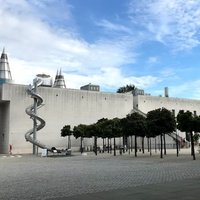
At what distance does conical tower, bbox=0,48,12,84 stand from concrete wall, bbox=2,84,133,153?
13153 millimetres

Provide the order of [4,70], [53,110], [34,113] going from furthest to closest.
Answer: [4,70]
[53,110]
[34,113]

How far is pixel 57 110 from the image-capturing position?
6034 centimetres

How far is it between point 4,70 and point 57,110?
16913 millimetres

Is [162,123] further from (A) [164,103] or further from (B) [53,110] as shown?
(A) [164,103]

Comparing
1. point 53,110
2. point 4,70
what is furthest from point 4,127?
point 4,70

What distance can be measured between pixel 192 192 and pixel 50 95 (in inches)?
2005

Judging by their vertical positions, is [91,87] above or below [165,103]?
above

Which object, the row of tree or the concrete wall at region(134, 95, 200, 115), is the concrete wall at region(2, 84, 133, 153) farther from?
the row of tree

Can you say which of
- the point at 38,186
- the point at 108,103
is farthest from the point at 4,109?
the point at 38,186

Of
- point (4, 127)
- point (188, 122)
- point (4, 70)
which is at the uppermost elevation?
point (4, 70)

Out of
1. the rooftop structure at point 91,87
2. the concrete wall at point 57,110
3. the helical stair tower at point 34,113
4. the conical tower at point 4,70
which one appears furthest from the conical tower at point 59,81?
the helical stair tower at point 34,113

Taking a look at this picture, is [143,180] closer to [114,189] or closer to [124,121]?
[114,189]

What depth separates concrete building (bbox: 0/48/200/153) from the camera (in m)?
56.3

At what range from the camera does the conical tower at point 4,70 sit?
69.1 metres
